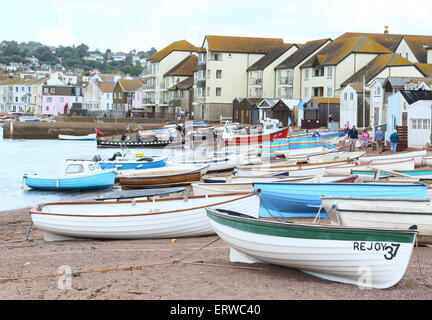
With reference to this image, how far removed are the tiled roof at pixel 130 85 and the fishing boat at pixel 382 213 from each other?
369 feet

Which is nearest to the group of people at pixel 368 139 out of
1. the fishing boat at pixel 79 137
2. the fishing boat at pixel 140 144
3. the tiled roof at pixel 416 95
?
the tiled roof at pixel 416 95

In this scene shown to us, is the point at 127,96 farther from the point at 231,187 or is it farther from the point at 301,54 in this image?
the point at 231,187

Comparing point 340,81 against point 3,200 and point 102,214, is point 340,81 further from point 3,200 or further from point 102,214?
point 102,214

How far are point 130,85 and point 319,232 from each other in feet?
386

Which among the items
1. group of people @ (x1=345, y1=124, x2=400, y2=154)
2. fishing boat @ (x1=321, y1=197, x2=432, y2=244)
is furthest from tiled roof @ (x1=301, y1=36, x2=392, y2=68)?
fishing boat @ (x1=321, y1=197, x2=432, y2=244)

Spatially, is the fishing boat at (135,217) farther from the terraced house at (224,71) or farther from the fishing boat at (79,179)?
the terraced house at (224,71)

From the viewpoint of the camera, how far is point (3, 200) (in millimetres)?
32125

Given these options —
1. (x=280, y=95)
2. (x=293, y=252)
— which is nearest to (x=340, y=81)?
(x=280, y=95)

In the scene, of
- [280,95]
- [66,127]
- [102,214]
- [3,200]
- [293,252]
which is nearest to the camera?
[293,252]

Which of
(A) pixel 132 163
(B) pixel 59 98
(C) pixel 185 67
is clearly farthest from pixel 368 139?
(B) pixel 59 98

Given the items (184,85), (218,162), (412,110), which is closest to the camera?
(218,162)

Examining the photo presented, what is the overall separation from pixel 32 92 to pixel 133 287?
161 m

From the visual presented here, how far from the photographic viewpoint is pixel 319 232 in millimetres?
11109

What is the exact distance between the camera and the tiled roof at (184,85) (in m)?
103
